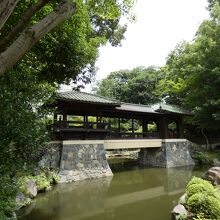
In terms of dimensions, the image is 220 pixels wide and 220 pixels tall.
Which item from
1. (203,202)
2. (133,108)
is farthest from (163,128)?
(203,202)

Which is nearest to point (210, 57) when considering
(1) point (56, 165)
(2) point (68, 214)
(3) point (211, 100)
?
(3) point (211, 100)

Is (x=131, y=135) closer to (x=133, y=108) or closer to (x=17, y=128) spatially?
(x=133, y=108)

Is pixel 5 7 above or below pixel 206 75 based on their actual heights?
below

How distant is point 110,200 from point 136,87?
25.6 meters

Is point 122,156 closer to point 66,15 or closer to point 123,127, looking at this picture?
point 123,127

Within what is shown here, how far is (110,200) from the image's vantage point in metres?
9.73

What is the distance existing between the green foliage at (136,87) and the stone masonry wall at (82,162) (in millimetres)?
19372

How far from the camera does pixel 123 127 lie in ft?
98.2

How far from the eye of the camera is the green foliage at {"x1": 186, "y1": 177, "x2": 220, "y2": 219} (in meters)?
5.56

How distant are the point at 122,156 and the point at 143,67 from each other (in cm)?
1648

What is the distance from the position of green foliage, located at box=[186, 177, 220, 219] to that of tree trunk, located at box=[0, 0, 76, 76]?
486 cm

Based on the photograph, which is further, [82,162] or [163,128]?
[163,128]

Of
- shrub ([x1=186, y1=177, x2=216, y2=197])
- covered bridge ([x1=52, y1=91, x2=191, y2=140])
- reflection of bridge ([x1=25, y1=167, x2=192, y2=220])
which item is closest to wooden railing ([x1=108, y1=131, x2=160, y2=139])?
covered bridge ([x1=52, y1=91, x2=191, y2=140])

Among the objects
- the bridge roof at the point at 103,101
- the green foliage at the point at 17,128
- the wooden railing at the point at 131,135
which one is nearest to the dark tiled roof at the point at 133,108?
the bridge roof at the point at 103,101
